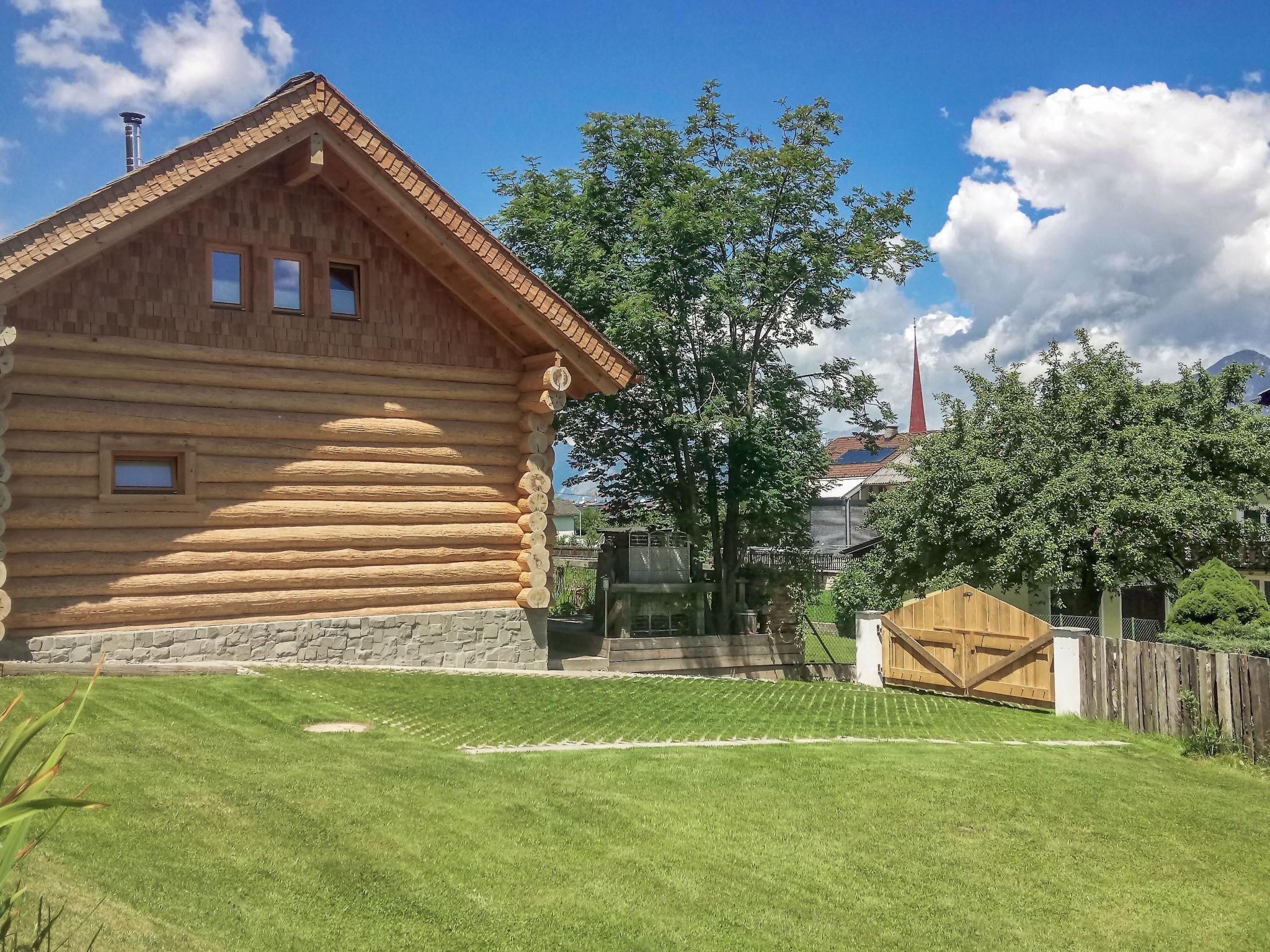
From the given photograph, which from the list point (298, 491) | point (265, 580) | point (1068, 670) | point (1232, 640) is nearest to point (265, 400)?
point (298, 491)

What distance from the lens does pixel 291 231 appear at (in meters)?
18.0

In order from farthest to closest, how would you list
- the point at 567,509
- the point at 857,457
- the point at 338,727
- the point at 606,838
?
the point at 567,509
the point at 857,457
the point at 338,727
the point at 606,838

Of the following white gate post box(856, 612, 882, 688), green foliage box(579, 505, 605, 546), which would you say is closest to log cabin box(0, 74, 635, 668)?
white gate post box(856, 612, 882, 688)

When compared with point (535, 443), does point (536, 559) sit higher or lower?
lower

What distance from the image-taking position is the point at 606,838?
30.1ft

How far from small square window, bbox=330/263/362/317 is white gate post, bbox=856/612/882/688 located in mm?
11488

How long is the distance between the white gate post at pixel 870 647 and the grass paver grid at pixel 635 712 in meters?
2.66

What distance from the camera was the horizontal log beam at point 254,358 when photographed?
1588 centimetres

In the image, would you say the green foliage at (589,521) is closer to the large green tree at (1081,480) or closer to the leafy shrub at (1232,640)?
the large green tree at (1081,480)

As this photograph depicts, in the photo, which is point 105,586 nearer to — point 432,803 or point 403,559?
point 403,559

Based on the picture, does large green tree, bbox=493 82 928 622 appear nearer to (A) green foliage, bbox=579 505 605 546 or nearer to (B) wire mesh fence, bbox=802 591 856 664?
(B) wire mesh fence, bbox=802 591 856 664

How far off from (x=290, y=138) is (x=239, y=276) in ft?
7.64

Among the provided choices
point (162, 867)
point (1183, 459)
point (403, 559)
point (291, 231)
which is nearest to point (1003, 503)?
point (1183, 459)

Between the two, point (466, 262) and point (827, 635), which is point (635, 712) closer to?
point (466, 262)
